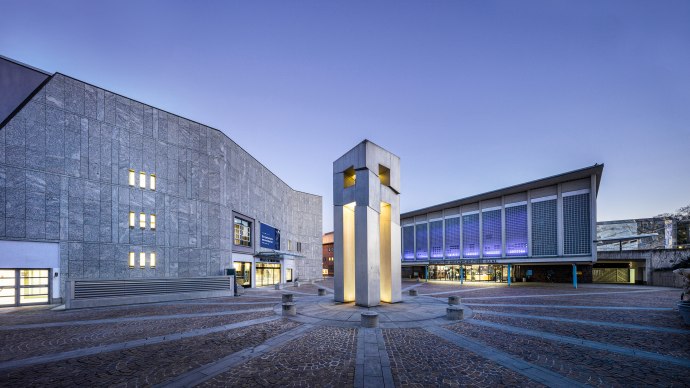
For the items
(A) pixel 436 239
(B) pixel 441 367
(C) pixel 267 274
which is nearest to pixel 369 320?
(B) pixel 441 367

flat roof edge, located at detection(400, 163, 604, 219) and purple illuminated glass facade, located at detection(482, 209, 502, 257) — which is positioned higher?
flat roof edge, located at detection(400, 163, 604, 219)

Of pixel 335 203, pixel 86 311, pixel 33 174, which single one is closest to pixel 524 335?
pixel 335 203

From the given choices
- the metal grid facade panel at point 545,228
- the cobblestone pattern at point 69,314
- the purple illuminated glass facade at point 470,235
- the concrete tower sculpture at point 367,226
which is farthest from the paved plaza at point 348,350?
the purple illuminated glass facade at point 470,235

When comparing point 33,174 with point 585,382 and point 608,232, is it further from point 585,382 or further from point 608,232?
point 608,232

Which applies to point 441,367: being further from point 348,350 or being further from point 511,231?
point 511,231

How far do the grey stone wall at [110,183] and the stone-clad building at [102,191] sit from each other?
2.6 inches

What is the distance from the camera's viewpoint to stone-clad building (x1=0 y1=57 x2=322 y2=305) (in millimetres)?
20188

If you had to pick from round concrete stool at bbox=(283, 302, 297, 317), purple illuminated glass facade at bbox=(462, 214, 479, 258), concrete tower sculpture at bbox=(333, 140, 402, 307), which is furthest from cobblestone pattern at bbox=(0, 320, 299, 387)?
purple illuminated glass facade at bbox=(462, 214, 479, 258)

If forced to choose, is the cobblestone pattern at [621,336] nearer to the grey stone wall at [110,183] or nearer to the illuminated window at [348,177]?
the illuminated window at [348,177]

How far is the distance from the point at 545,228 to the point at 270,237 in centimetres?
3666

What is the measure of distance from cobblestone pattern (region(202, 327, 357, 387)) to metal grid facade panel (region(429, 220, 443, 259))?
42.9 meters

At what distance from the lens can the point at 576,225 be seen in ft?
114

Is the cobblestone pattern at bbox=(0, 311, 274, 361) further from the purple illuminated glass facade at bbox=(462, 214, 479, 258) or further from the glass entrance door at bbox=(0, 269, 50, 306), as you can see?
the purple illuminated glass facade at bbox=(462, 214, 479, 258)

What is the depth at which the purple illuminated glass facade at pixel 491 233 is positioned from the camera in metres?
42.1
